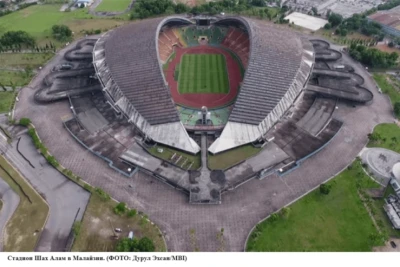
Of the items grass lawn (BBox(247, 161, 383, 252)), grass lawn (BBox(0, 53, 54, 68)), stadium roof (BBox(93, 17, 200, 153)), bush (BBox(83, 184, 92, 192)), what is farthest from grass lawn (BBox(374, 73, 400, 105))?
grass lawn (BBox(0, 53, 54, 68))

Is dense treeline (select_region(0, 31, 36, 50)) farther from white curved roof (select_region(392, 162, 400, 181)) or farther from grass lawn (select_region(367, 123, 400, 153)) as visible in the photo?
white curved roof (select_region(392, 162, 400, 181))

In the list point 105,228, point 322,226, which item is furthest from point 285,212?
point 105,228

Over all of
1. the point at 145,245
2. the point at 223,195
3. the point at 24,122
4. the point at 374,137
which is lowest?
the point at 223,195

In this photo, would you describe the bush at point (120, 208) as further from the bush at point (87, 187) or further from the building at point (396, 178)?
the building at point (396, 178)

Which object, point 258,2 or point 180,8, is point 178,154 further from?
point 258,2

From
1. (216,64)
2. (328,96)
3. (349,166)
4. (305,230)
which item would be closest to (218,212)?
(305,230)

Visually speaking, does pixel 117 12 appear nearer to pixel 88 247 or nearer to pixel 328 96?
pixel 328 96
